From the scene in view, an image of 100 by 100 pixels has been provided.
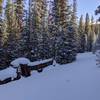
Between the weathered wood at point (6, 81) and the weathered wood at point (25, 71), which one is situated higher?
the weathered wood at point (25, 71)

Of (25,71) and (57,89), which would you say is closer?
(57,89)

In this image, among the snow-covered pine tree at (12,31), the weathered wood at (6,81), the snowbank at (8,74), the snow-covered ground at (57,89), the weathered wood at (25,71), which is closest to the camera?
the snow-covered ground at (57,89)

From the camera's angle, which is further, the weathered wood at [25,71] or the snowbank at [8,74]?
the weathered wood at [25,71]

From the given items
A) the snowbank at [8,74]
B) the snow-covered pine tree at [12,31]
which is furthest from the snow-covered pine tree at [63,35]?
the snowbank at [8,74]

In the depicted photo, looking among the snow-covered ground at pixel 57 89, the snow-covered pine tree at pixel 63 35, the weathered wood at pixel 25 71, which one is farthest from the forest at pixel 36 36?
the snow-covered ground at pixel 57 89

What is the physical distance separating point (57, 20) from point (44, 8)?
10.2 meters

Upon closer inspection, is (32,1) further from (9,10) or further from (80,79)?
(80,79)

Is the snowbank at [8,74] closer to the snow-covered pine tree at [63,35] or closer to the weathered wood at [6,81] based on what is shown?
the weathered wood at [6,81]

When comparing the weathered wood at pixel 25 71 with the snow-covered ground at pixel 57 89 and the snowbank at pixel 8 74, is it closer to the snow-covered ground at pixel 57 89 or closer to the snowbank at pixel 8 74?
the snowbank at pixel 8 74

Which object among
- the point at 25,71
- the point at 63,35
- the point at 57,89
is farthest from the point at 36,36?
the point at 57,89

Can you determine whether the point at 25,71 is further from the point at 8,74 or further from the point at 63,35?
the point at 63,35

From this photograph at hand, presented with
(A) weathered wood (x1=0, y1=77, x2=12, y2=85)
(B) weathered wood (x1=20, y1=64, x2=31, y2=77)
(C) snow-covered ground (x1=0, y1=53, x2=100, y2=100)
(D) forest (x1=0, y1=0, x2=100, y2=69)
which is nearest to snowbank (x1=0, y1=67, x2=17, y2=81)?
(A) weathered wood (x1=0, y1=77, x2=12, y2=85)

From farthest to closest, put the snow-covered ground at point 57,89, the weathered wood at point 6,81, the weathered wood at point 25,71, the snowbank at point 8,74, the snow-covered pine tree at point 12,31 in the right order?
the snow-covered pine tree at point 12,31, the weathered wood at point 25,71, the snowbank at point 8,74, the weathered wood at point 6,81, the snow-covered ground at point 57,89

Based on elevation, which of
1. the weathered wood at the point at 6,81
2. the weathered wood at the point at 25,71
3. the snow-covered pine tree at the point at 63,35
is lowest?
the weathered wood at the point at 6,81
